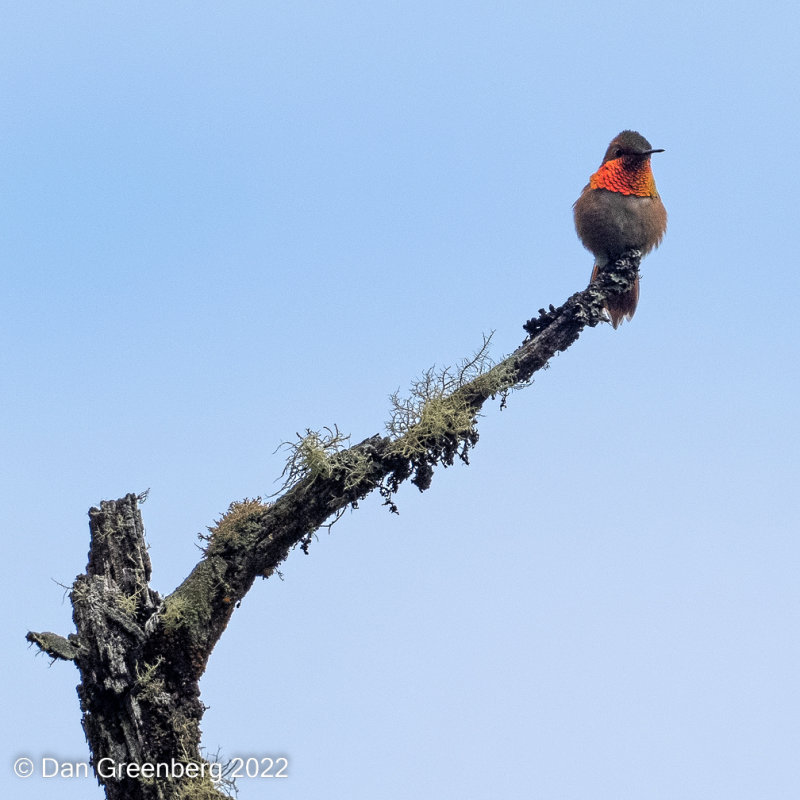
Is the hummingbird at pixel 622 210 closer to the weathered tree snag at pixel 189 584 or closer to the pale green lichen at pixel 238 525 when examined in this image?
the weathered tree snag at pixel 189 584

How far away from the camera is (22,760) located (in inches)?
173

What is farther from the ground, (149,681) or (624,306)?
(624,306)

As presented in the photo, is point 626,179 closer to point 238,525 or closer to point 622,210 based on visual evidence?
point 622,210

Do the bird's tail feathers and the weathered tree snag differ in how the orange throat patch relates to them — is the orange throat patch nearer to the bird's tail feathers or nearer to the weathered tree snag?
the bird's tail feathers

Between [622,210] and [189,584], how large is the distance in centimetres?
356

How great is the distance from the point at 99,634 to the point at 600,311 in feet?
9.85

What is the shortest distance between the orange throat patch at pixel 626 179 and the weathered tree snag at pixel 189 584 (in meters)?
1.61

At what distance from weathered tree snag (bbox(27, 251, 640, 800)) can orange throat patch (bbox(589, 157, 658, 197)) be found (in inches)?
63.3

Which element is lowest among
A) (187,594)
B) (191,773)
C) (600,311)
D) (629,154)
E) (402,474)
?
(191,773)

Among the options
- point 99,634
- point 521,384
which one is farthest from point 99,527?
point 521,384

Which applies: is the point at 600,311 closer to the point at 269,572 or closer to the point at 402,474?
the point at 402,474

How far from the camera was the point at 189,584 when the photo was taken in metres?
4.46

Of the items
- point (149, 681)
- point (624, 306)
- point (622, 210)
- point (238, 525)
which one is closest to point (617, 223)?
point (622, 210)

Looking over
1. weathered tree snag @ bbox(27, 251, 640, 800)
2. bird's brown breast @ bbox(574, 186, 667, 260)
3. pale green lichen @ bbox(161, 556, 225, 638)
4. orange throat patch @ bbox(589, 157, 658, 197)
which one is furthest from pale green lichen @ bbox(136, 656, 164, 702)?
orange throat patch @ bbox(589, 157, 658, 197)
